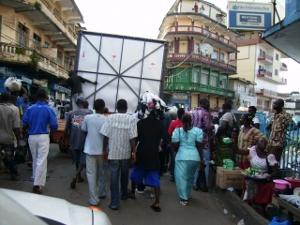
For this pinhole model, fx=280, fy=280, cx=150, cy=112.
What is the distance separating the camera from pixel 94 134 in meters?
4.86

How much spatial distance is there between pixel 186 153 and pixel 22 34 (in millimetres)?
18442

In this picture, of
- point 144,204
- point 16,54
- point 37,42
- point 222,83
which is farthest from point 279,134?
point 222,83

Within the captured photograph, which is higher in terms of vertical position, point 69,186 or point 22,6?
point 22,6

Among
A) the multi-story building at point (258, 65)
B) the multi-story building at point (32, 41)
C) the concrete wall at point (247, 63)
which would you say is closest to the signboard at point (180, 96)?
Result: the multi-story building at point (32, 41)

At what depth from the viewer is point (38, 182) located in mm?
5012

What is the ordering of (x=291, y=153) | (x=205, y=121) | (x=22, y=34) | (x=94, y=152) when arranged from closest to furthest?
(x=94, y=152) → (x=291, y=153) → (x=205, y=121) → (x=22, y=34)

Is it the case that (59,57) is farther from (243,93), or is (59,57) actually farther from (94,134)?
(243,93)

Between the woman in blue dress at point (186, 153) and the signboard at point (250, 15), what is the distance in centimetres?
387

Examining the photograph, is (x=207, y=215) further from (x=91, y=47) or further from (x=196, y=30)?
(x=196, y=30)

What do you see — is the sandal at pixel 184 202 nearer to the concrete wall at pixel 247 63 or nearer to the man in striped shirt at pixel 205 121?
the man in striped shirt at pixel 205 121

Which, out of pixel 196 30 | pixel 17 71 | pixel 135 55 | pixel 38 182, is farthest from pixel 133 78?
pixel 196 30

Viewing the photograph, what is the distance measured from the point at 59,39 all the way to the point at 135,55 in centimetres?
1999

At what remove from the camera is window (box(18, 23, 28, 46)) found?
19127mm

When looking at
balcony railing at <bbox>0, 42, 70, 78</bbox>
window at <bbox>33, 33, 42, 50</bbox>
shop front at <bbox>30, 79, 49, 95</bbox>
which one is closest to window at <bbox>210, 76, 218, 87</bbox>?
shop front at <bbox>30, 79, 49, 95</bbox>
